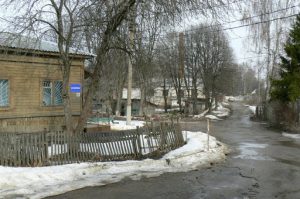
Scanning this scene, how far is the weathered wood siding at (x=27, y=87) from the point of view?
20.2 m

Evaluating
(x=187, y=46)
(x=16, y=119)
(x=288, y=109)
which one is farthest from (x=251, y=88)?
(x=16, y=119)

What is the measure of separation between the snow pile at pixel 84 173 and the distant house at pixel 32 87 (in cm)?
744

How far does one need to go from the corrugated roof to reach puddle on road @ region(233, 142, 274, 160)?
298 inches

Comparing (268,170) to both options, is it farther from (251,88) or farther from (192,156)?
(251,88)

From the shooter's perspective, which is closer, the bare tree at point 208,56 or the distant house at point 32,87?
the distant house at point 32,87

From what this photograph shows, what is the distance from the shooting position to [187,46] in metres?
58.3

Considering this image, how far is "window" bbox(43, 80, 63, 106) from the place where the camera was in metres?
21.9

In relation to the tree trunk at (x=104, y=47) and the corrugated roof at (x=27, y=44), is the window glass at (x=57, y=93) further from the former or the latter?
the tree trunk at (x=104, y=47)

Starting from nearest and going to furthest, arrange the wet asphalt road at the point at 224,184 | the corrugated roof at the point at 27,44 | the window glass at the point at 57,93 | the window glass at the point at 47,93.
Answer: the wet asphalt road at the point at 224,184, the corrugated roof at the point at 27,44, the window glass at the point at 47,93, the window glass at the point at 57,93

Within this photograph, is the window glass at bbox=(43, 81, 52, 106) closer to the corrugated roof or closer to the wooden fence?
the corrugated roof

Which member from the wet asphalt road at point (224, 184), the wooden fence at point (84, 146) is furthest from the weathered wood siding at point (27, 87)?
the wet asphalt road at point (224, 184)

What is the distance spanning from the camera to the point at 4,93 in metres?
20.2

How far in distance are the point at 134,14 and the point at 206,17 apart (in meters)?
2.42

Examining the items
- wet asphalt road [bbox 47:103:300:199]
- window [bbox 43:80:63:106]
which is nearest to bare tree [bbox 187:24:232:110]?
window [bbox 43:80:63:106]
